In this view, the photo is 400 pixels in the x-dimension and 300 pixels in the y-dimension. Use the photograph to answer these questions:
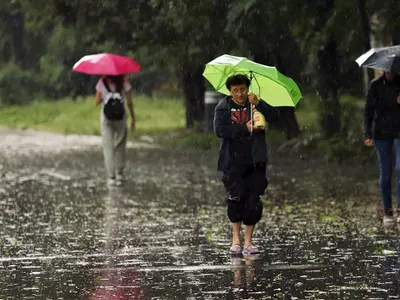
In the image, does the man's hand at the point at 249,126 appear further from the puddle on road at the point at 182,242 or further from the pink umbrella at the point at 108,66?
the pink umbrella at the point at 108,66

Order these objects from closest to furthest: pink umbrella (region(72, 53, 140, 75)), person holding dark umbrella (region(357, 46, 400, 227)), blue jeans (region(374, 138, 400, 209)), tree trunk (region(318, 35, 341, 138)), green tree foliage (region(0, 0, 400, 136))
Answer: person holding dark umbrella (region(357, 46, 400, 227))
blue jeans (region(374, 138, 400, 209))
pink umbrella (region(72, 53, 140, 75))
green tree foliage (region(0, 0, 400, 136))
tree trunk (region(318, 35, 341, 138))

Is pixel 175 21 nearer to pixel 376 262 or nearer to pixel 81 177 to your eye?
pixel 81 177

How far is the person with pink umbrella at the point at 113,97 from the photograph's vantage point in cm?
1691

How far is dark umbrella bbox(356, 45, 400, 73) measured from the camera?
11.9m

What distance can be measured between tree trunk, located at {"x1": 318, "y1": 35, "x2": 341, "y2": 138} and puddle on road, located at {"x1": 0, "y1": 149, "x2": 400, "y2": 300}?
3.80 m

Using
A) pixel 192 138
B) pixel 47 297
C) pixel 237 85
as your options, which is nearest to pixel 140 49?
pixel 192 138

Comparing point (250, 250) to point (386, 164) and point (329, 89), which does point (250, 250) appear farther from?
point (329, 89)

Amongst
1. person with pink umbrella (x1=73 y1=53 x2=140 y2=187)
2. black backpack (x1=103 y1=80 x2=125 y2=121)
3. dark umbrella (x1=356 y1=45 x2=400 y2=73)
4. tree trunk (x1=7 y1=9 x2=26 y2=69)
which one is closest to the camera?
dark umbrella (x1=356 y1=45 x2=400 y2=73)

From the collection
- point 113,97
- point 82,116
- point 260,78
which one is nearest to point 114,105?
point 113,97

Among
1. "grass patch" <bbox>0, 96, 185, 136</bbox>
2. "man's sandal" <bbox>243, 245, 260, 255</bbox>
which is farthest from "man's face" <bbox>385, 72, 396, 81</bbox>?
"grass patch" <bbox>0, 96, 185, 136</bbox>

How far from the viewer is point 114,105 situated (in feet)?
56.4

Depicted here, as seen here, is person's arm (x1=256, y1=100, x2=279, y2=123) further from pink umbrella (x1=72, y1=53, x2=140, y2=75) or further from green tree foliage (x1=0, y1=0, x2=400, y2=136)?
pink umbrella (x1=72, y1=53, x2=140, y2=75)

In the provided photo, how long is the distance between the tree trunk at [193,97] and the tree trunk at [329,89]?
6964mm

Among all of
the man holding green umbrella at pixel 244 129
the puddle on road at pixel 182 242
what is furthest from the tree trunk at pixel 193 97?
the man holding green umbrella at pixel 244 129
